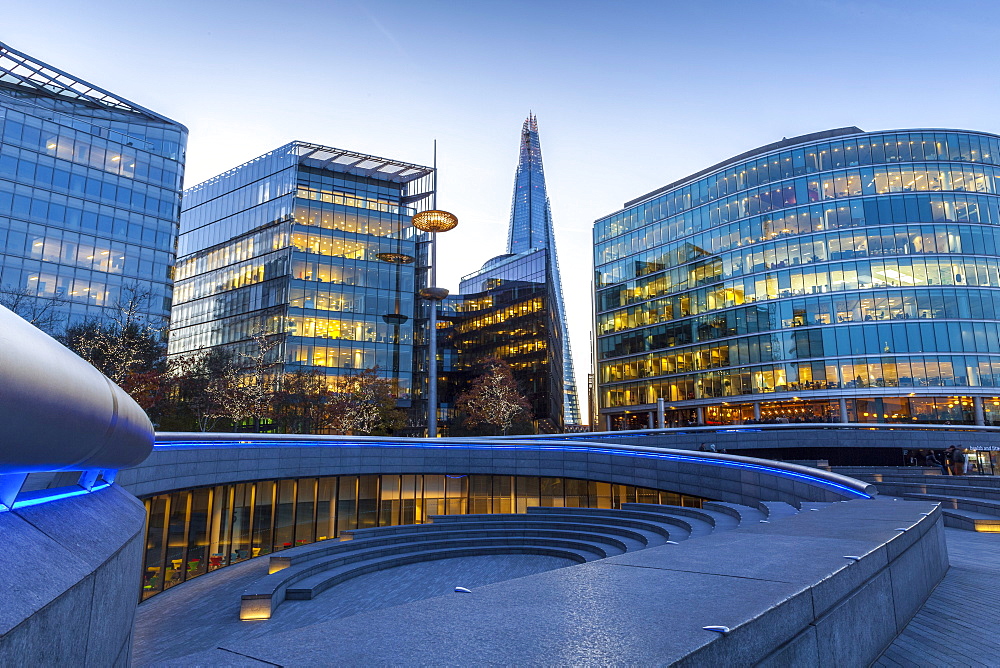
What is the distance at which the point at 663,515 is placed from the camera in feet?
59.2

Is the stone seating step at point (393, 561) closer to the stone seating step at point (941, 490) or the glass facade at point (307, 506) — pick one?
the glass facade at point (307, 506)

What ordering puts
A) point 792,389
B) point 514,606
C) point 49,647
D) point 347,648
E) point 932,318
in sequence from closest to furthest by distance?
1. point 49,647
2. point 347,648
3. point 514,606
4. point 932,318
5. point 792,389

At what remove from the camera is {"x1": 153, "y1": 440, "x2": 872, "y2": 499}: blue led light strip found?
647 inches

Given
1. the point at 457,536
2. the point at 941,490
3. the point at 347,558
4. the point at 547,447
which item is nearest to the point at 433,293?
the point at 547,447

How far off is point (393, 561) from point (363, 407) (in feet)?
112

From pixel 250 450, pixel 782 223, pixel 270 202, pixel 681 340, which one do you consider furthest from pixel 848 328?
pixel 270 202

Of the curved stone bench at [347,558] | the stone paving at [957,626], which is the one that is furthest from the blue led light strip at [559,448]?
the curved stone bench at [347,558]

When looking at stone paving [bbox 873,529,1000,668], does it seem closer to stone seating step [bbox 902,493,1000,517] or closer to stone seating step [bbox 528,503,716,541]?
stone seating step [bbox 528,503,716,541]

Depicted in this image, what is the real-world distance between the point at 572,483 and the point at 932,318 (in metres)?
51.2

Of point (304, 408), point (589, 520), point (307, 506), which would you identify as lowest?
point (307, 506)

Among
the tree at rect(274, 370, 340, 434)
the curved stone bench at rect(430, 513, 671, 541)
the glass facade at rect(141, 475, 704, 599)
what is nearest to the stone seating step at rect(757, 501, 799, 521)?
the curved stone bench at rect(430, 513, 671, 541)

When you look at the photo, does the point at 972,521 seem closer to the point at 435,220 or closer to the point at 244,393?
the point at 435,220

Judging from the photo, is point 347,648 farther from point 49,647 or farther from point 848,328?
point 848,328

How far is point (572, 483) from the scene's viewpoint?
3052 centimetres
